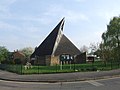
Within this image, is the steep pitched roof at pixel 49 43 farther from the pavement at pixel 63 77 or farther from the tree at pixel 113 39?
the pavement at pixel 63 77

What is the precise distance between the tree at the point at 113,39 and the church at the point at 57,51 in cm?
864

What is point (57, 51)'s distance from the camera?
2741 inches

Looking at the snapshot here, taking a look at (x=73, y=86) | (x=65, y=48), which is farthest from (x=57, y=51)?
(x=73, y=86)

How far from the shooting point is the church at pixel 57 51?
68.8 metres

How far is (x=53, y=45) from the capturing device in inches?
2699

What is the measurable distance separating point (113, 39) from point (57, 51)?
46.7 ft

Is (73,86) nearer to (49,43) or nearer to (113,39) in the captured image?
(113,39)

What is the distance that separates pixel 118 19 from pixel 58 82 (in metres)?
49.8

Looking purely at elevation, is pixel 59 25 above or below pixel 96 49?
above

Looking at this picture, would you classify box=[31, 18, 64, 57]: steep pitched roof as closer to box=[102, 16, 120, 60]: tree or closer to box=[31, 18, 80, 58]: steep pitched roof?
box=[31, 18, 80, 58]: steep pitched roof

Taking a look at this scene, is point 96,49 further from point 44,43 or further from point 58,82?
point 58,82

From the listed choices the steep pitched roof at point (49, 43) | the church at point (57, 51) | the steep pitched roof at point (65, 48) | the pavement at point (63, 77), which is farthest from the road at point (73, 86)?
the steep pitched roof at point (65, 48)

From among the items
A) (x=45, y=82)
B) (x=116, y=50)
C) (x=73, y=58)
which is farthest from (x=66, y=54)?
(x=45, y=82)

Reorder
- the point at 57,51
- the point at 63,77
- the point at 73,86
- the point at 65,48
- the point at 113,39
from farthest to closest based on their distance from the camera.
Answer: the point at 65,48 < the point at 57,51 < the point at 113,39 < the point at 63,77 < the point at 73,86
